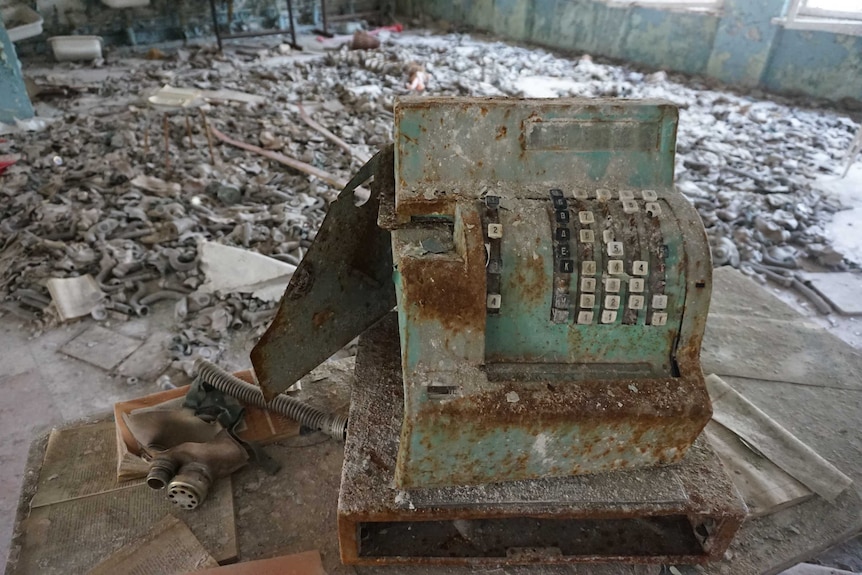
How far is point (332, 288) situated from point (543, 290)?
67 centimetres

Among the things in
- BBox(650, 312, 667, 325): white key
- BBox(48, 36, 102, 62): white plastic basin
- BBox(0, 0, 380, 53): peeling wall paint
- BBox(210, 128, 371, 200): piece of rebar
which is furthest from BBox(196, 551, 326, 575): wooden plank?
BBox(0, 0, 380, 53): peeling wall paint

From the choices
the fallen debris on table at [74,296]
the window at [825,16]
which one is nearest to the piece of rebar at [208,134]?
the fallen debris on table at [74,296]

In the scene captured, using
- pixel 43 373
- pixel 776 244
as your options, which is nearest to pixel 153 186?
pixel 43 373

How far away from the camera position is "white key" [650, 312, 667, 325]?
1.39m

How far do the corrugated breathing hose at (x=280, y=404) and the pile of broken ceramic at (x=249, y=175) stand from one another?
4.57 feet

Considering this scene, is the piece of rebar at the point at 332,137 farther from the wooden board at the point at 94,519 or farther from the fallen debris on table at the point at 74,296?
the wooden board at the point at 94,519

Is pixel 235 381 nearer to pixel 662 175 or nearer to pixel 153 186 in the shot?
pixel 662 175

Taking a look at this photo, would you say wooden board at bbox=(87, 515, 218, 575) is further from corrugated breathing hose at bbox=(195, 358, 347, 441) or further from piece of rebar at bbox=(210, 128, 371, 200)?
piece of rebar at bbox=(210, 128, 371, 200)

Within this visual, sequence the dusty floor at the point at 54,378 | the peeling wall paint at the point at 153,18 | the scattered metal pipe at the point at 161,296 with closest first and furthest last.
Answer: the dusty floor at the point at 54,378 < the scattered metal pipe at the point at 161,296 < the peeling wall paint at the point at 153,18

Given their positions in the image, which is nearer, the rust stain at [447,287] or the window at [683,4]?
the rust stain at [447,287]

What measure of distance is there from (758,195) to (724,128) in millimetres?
1667

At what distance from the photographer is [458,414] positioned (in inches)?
50.1

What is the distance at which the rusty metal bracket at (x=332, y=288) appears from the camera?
5.45 ft

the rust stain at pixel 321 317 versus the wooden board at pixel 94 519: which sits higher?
the rust stain at pixel 321 317
